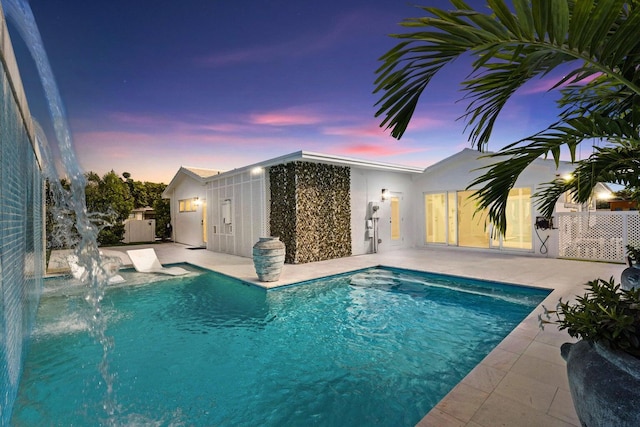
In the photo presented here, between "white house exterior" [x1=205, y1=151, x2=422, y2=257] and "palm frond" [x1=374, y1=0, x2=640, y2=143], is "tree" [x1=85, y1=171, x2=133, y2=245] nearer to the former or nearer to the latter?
"white house exterior" [x1=205, y1=151, x2=422, y2=257]

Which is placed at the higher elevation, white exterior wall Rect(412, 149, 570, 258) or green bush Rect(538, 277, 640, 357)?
white exterior wall Rect(412, 149, 570, 258)

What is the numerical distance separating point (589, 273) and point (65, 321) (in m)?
10.3

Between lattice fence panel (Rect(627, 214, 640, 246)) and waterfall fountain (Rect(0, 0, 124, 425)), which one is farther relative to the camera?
lattice fence panel (Rect(627, 214, 640, 246))

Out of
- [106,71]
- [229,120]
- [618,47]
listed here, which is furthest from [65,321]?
[229,120]

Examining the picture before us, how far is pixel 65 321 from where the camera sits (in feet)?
16.8

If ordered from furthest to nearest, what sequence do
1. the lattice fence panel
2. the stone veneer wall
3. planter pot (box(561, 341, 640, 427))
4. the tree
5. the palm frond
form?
the tree < the stone veneer wall < the lattice fence panel < planter pot (box(561, 341, 640, 427)) < the palm frond

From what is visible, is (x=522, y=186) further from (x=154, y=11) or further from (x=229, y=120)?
(x=154, y=11)

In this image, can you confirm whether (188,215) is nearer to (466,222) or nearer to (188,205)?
(188,205)

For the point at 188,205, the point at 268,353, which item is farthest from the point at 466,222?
the point at 188,205

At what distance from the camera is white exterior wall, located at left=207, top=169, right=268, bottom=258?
32.9 feet

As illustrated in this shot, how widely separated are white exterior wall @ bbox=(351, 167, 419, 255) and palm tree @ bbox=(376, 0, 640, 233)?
7709 millimetres

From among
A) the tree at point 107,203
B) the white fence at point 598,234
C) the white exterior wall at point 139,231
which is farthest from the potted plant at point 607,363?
the white exterior wall at point 139,231

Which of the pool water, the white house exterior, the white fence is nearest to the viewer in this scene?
the pool water

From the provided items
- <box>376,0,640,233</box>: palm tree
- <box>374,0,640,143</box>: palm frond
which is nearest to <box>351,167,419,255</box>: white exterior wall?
<box>376,0,640,233</box>: palm tree
